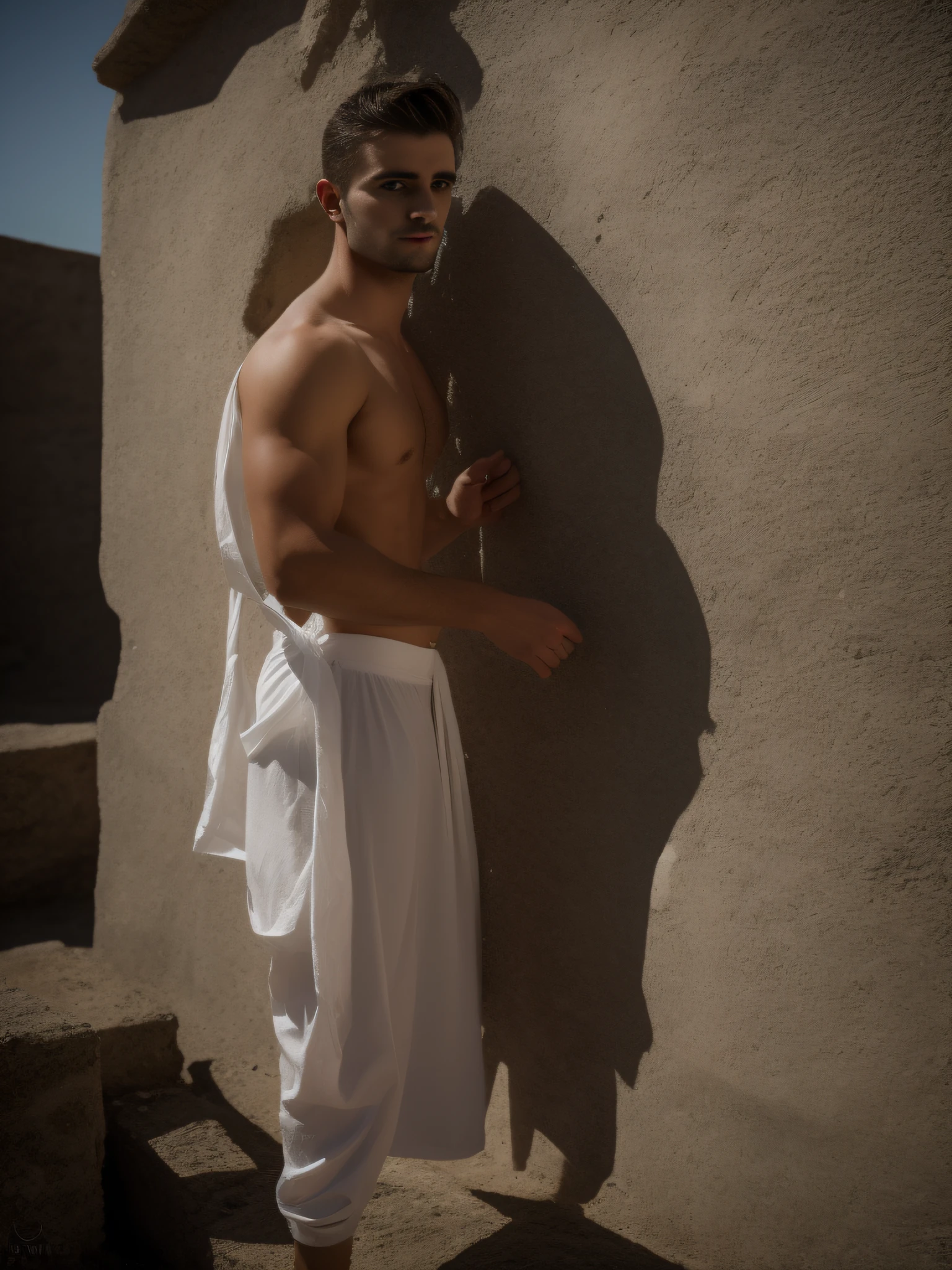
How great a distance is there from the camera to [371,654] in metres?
2.00

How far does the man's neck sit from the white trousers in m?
0.63

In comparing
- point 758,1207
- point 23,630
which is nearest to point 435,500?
point 758,1207

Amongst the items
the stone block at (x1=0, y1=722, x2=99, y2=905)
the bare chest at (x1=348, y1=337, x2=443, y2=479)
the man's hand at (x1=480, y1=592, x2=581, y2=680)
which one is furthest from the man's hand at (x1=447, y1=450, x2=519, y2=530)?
the stone block at (x1=0, y1=722, x2=99, y2=905)

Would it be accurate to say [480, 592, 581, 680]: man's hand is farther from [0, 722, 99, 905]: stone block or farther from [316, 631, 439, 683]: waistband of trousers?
[0, 722, 99, 905]: stone block

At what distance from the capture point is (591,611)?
2.01 meters

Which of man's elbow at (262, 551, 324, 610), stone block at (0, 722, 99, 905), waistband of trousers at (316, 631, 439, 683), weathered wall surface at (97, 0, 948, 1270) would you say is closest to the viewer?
weathered wall surface at (97, 0, 948, 1270)

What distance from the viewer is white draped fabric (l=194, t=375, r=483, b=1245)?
1.82 m

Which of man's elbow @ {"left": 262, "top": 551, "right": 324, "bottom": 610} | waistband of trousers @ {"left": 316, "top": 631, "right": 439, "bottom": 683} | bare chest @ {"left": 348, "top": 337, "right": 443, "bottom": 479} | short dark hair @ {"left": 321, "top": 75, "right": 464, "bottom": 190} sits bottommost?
waistband of trousers @ {"left": 316, "top": 631, "right": 439, "bottom": 683}

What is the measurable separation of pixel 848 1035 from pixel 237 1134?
5.16ft

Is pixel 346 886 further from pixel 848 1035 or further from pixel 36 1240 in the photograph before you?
pixel 36 1240

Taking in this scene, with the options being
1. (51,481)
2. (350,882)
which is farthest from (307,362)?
(51,481)

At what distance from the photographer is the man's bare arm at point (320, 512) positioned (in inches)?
70.1

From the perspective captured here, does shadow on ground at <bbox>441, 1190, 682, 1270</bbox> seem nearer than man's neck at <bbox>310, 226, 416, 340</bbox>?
Yes

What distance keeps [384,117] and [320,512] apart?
737 millimetres
